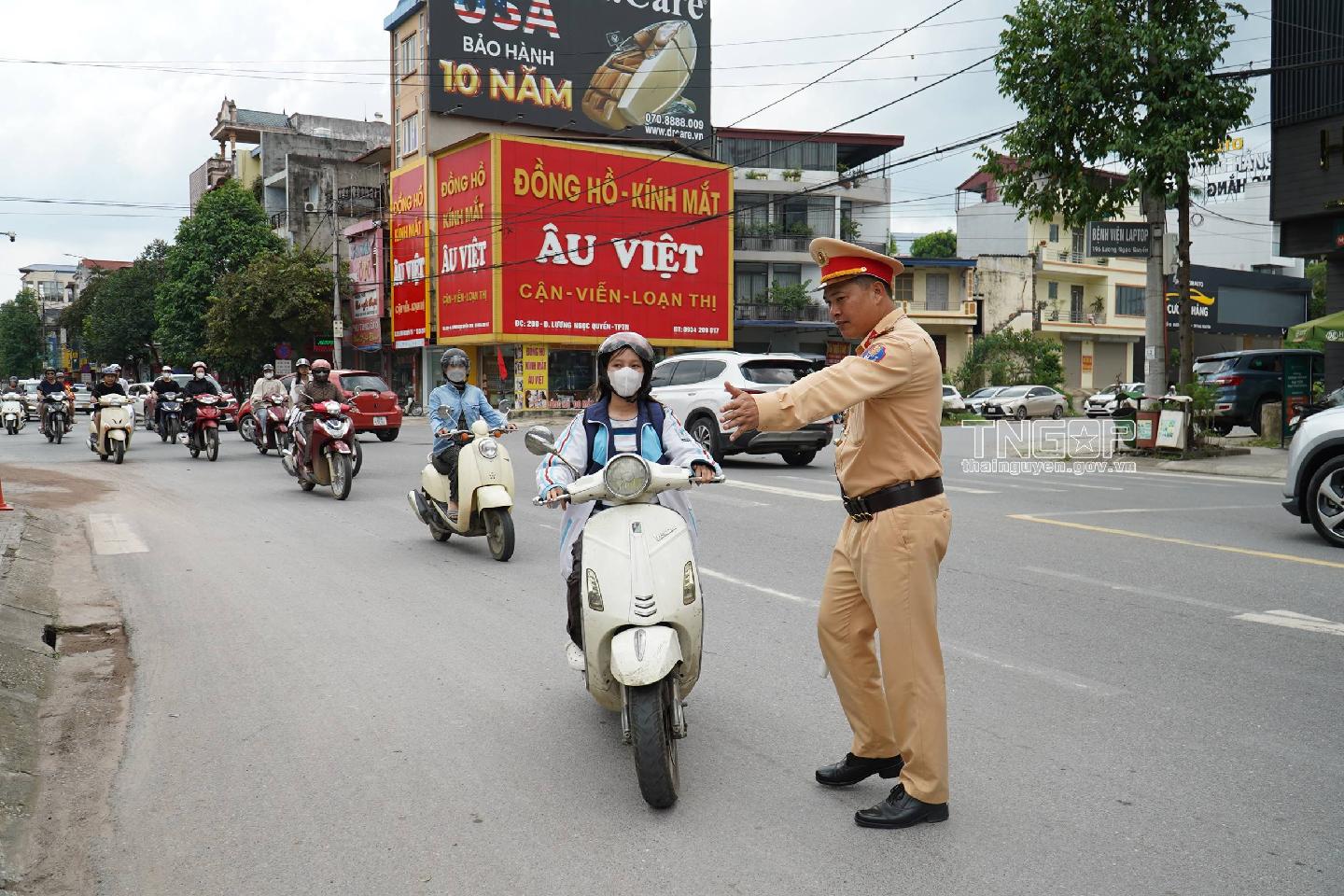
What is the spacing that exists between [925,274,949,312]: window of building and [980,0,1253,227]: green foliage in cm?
3372

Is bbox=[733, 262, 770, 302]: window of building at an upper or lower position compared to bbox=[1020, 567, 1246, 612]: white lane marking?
upper

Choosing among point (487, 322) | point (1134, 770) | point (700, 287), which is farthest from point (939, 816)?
point (700, 287)

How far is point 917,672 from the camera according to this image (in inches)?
142


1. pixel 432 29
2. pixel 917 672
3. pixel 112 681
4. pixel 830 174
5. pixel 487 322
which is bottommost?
pixel 112 681

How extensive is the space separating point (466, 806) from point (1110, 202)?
17.6 meters

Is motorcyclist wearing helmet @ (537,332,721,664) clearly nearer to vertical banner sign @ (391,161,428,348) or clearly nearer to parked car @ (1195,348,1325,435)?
parked car @ (1195,348,1325,435)

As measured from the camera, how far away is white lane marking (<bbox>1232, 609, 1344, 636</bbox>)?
625 centimetres

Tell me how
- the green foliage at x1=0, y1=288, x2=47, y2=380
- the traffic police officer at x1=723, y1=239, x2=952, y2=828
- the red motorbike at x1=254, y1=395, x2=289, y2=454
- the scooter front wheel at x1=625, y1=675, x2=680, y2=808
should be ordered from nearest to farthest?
1. the traffic police officer at x1=723, y1=239, x2=952, y2=828
2. the scooter front wheel at x1=625, y1=675, x2=680, y2=808
3. the red motorbike at x1=254, y1=395, x2=289, y2=454
4. the green foliage at x1=0, y1=288, x2=47, y2=380

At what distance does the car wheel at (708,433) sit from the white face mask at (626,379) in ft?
39.1

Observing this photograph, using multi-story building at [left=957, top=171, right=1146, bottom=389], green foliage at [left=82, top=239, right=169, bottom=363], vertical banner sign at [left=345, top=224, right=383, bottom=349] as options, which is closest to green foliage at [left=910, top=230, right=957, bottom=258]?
multi-story building at [left=957, top=171, right=1146, bottom=389]

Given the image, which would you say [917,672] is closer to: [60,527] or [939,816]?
[939,816]

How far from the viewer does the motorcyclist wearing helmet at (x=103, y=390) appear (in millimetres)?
19062

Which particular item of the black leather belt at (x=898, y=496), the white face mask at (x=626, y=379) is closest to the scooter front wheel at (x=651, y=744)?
the black leather belt at (x=898, y=496)

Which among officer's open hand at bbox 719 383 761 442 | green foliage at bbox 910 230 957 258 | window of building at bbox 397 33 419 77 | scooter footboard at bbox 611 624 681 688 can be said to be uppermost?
window of building at bbox 397 33 419 77
